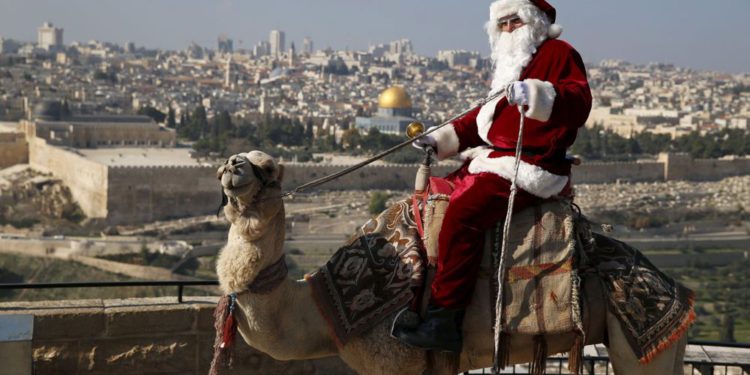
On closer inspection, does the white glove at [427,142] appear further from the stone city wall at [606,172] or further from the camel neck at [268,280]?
the stone city wall at [606,172]

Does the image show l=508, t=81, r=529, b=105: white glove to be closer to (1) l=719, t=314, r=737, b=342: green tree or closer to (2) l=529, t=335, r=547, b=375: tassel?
(2) l=529, t=335, r=547, b=375: tassel

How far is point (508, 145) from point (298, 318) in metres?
0.50

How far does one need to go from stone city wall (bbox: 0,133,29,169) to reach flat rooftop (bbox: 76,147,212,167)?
5.93 feet

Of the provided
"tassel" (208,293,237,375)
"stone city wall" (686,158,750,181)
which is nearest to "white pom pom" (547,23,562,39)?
"tassel" (208,293,237,375)

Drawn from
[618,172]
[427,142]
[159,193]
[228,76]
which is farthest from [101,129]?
[427,142]

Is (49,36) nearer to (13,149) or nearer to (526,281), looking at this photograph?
(13,149)

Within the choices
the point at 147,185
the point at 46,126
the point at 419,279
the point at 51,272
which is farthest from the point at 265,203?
the point at 46,126

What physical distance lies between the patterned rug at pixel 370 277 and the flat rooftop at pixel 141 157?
3324 centimetres

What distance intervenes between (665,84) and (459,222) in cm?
9832

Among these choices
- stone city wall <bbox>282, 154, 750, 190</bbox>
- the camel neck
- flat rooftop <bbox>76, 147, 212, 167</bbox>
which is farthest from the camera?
flat rooftop <bbox>76, 147, 212, 167</bbox>

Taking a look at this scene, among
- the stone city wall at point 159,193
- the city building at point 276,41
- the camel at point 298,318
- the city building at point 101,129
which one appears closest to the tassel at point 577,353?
the camel at point 298,318

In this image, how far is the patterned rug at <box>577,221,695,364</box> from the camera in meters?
2.16

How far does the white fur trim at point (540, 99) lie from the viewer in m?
2.01

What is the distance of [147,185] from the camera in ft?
112
